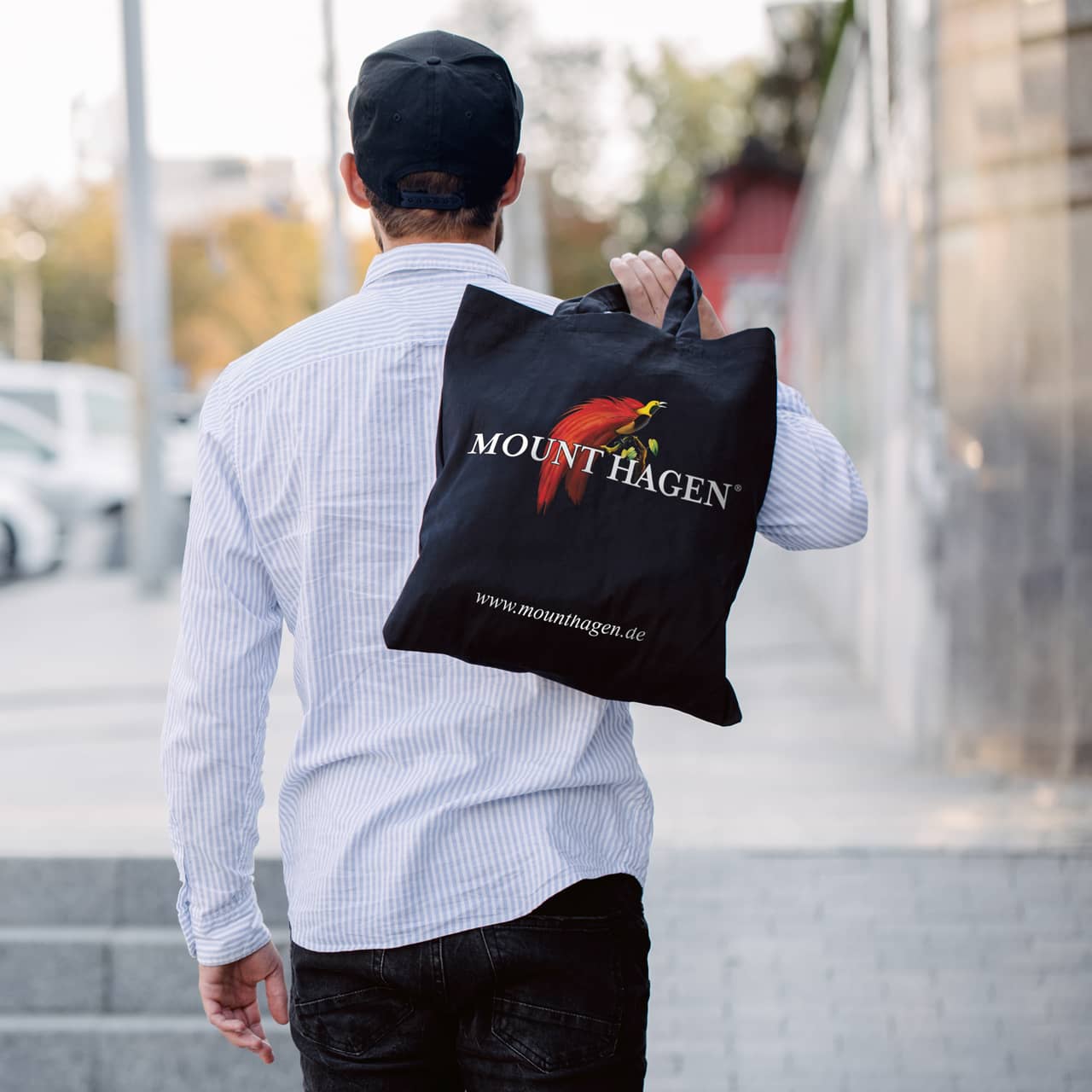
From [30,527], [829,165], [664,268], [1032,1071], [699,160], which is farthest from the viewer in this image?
[699,160]

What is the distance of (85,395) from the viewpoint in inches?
659

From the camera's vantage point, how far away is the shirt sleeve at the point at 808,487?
1.66m

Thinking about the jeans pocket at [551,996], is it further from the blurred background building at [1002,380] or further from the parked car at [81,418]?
the parked car at [81,418]

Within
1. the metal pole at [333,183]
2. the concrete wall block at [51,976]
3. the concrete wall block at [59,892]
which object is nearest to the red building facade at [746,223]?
the metal pole at [333,183]

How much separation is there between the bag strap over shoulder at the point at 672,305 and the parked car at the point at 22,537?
12.4 m

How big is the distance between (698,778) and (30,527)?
9.76 metres

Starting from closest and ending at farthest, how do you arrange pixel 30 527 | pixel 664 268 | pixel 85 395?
pixel 664 268
pixel 30 527
pixel 85 395

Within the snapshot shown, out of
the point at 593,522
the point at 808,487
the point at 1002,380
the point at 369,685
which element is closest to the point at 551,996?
the point at 369,685

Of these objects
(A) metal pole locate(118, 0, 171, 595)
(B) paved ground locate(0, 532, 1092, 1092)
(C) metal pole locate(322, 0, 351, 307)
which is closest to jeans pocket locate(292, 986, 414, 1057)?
(B) paved ground locate(0, 532, 1092, 1092)

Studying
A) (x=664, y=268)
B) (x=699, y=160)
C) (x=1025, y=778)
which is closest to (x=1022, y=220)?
(x=1025, y=778)

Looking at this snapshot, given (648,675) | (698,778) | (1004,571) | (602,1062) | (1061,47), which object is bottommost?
(698,778)

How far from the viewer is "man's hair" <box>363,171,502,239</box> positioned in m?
1.72

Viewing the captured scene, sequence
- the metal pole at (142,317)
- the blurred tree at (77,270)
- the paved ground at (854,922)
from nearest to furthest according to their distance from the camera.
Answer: the paved ground at (854,922)
the metal pole at (142,317)
the blurred tree at (77,270)

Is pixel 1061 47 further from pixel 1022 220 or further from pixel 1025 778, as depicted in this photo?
pixel 1025 778
